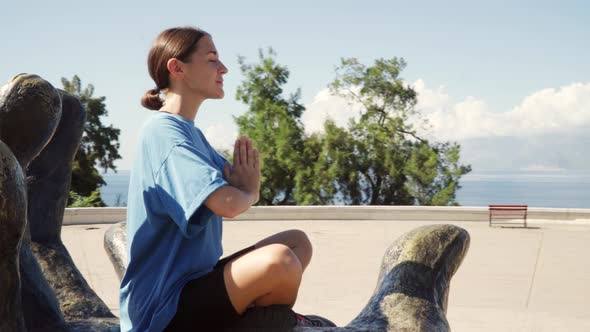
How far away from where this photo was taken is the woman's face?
7.52 feet

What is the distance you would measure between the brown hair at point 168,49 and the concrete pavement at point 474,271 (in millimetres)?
4429

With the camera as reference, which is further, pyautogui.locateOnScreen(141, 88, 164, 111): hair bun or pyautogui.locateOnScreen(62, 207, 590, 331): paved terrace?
pyautogui.locateOnScreen(62, 207, 590, 331): paved terrace

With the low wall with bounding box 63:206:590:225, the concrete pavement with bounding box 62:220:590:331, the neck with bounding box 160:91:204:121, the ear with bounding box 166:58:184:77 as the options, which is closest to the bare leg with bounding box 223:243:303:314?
the neck with bounding box 160:91:204:121

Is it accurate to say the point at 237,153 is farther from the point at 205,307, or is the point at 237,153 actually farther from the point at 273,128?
the point at 273,128

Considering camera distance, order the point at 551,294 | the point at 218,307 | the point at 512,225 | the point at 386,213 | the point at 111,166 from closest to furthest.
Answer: the point at 218,307 < the point at 551,294 < the point at 512,225 < the point at 386,213 < the point at 111,166

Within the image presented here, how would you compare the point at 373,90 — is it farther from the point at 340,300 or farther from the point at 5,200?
the point at 5,200

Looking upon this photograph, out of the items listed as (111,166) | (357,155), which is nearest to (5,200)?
(357,155)

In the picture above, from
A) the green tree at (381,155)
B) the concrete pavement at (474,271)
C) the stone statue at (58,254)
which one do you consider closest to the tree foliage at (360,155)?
the green tree at (381,155)

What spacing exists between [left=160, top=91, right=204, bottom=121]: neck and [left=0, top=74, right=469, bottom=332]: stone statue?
1.03ft

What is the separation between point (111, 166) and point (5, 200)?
29.5 metres

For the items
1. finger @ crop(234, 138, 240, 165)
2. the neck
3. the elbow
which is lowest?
the elbow

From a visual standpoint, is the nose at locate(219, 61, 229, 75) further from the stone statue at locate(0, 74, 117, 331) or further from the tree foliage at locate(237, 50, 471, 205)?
the tree foliage at locate(237, 50, 471, 205)

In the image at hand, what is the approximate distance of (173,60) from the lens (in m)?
2.28

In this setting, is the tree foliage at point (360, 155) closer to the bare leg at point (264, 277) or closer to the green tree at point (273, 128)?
the green tree at point (273, 128)
